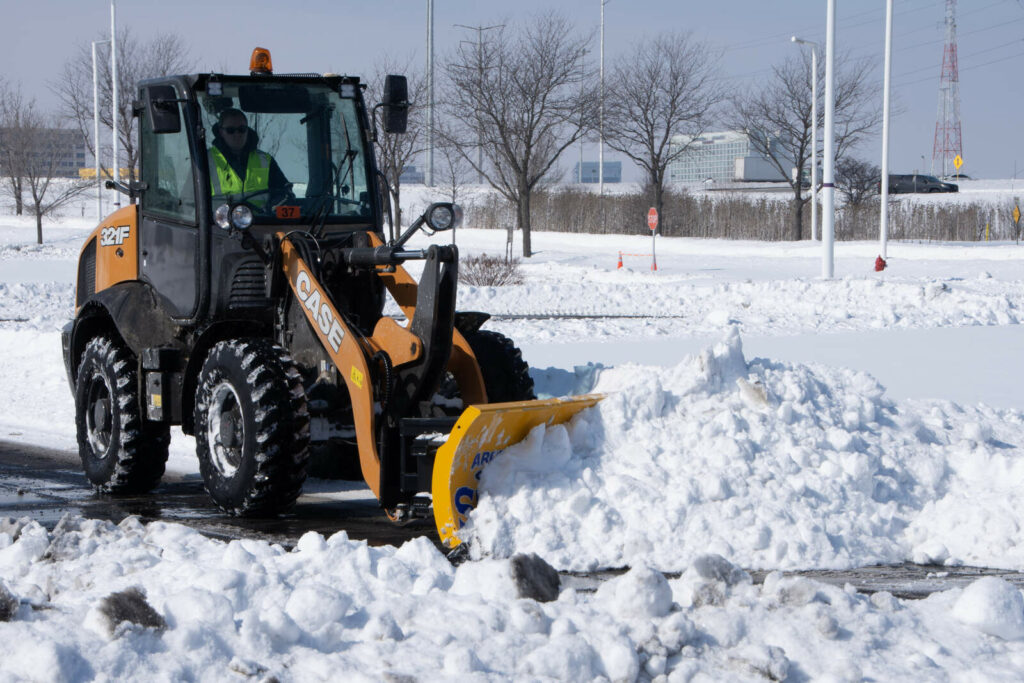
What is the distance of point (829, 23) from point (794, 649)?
1902 cm

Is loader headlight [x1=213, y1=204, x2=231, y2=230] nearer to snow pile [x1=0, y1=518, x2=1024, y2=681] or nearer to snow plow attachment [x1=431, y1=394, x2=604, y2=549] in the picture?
snow plow attachment [x1=431, y1=394, x2=604, y2=549]

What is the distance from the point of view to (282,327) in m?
6.73

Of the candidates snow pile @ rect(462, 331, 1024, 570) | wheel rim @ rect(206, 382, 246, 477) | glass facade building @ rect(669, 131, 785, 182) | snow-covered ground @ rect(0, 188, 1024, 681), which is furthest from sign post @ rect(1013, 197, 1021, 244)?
wheel rim @ rect(206, 382, 246, 477)

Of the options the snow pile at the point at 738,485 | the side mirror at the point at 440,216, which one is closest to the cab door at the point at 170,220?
the side mirror at the point at 440,216

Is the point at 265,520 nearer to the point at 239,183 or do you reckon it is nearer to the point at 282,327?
the point at 282,327

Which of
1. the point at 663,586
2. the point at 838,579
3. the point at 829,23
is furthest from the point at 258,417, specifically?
the point at 829,23

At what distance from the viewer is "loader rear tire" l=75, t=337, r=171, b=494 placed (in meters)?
7.28

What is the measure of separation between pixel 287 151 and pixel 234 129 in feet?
1.10

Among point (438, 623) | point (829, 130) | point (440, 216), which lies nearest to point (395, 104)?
point (440, 216)

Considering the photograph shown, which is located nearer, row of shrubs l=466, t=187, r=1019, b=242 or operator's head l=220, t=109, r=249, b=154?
→ operator's head l=220, t=109, r=249, b=154

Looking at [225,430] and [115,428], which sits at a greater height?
[225,430]

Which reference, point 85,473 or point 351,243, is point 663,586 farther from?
point 85,473

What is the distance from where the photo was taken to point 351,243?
700 centimetres

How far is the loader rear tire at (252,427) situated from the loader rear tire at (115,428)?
0.99 metres
